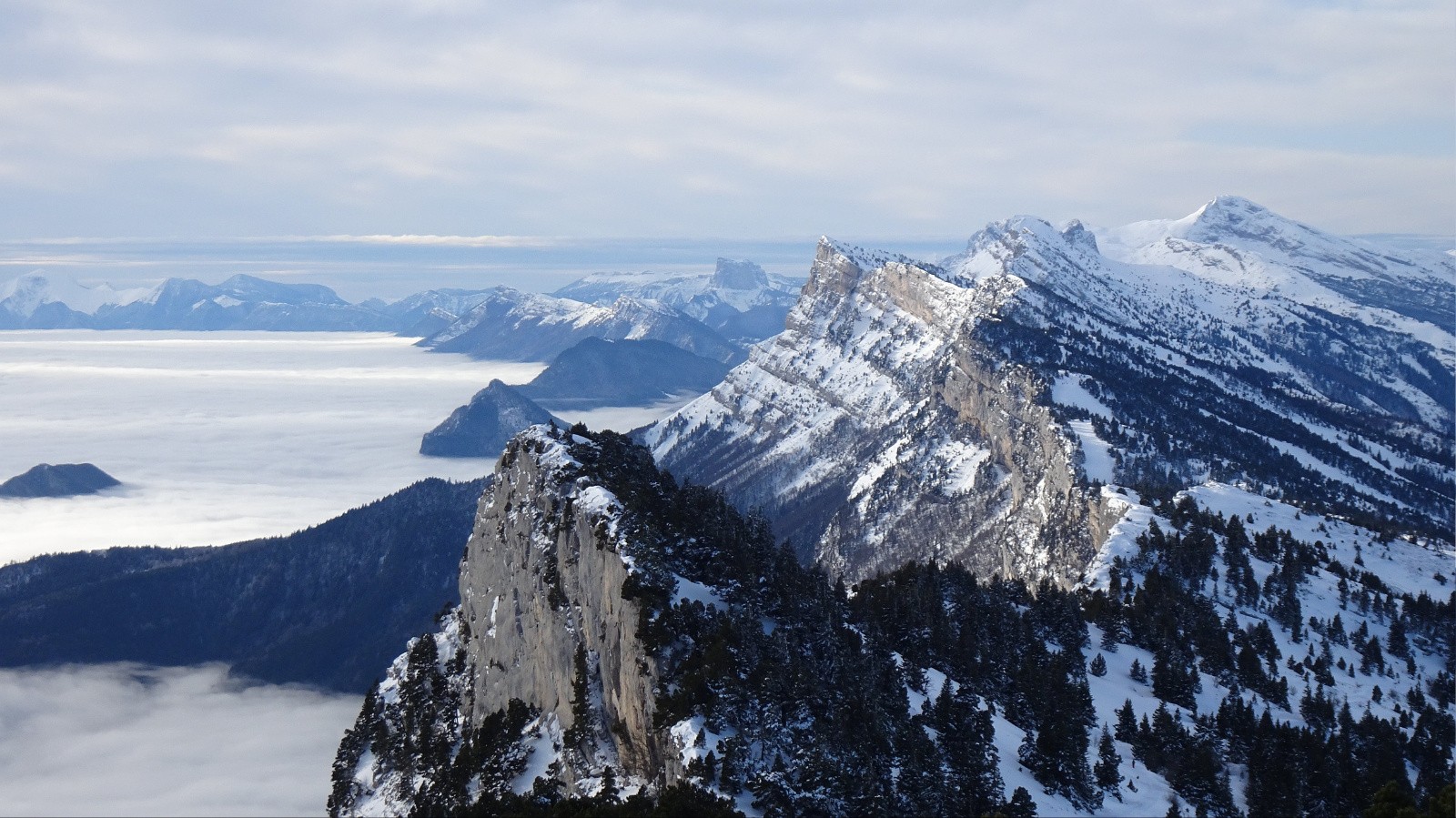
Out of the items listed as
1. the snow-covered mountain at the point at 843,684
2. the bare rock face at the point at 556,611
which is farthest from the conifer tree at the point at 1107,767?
the bare rock face at the point at 556,611

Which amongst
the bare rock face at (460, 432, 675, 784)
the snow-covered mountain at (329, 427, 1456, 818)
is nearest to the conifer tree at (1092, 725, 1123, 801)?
the snow-covered mountain at (329, 427, 1456, 818)

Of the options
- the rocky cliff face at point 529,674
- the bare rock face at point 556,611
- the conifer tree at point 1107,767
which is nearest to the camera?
the bare rock face at point 556,611

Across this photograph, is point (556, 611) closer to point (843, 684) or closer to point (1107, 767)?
point (843, 684)

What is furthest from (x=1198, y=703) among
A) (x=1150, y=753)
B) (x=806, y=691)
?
(x=806, y=691)

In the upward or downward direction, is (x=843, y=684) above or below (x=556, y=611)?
below

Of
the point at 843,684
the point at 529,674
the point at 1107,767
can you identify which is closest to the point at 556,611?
the point at 529,674

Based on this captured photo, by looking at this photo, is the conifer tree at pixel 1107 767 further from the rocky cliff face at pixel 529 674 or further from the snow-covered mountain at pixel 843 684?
the rocky cliff face at pixel 529 674

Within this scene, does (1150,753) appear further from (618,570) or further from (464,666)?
(464,666)

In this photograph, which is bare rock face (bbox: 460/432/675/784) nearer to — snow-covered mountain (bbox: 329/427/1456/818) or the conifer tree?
snow-covered mountain (bbox: 329/427/1456/818)

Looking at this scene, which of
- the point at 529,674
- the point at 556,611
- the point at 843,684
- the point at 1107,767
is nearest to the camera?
the point at 843,684
